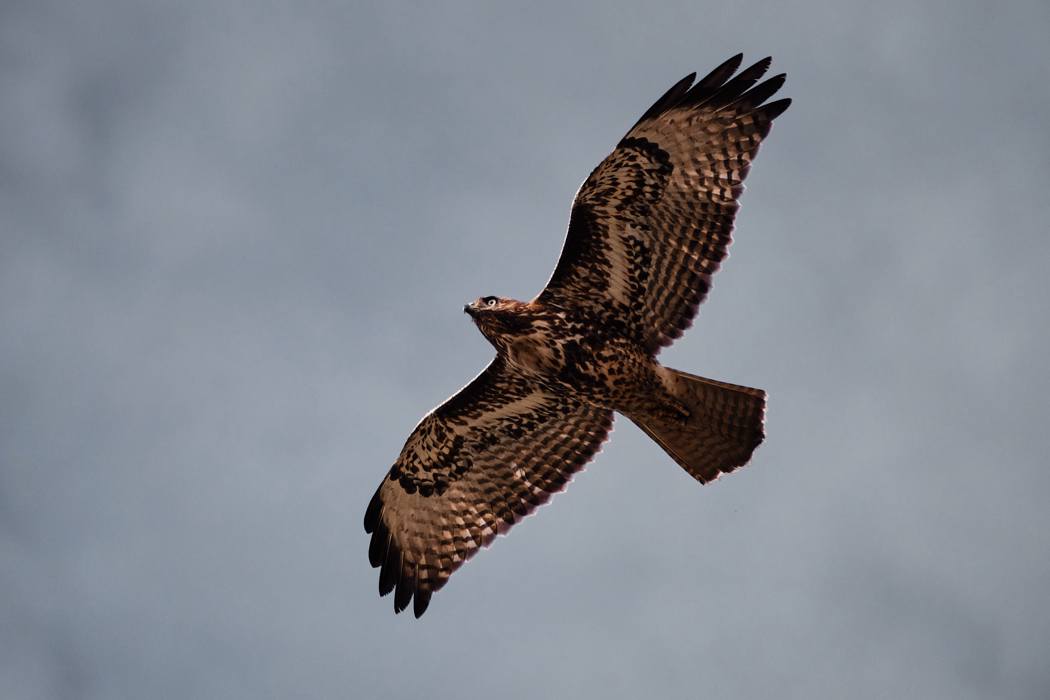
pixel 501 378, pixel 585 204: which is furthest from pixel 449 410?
pixel 585 204

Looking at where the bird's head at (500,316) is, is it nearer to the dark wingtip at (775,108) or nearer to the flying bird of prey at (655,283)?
the flying bird of prey at (655,283)

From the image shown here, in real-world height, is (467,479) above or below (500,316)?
below

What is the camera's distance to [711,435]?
1267 cm

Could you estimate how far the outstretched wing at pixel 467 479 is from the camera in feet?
44.0

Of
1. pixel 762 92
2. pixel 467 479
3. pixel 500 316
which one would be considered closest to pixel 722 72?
pixel 762 92

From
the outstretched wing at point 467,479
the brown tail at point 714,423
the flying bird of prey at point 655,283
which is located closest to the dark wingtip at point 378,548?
the outstretched wing at point 467,479

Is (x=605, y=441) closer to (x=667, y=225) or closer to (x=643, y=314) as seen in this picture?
(x=643, y=314)

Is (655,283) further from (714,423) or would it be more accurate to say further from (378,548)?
(378,548)

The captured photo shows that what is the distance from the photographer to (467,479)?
13523mm

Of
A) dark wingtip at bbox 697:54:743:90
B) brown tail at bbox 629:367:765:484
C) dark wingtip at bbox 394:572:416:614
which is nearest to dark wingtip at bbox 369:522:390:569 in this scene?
dark wingtip at bbox 394:572:416:614

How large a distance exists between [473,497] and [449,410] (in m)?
0.92

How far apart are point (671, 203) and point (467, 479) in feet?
11.3

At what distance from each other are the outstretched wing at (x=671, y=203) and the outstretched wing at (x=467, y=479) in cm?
139

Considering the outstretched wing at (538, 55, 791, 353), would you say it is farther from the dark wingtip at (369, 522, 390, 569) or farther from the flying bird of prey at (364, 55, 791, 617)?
the dark wingtip at (369, 522, 390, 569)
